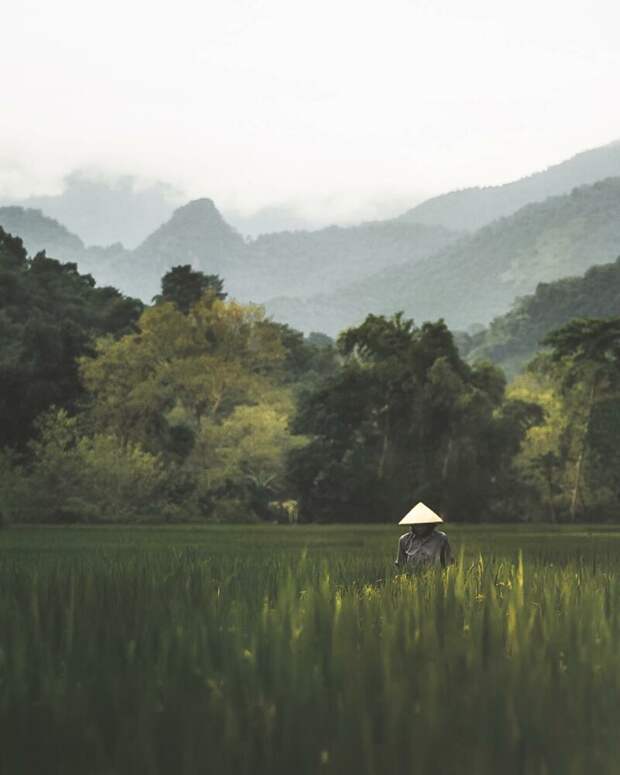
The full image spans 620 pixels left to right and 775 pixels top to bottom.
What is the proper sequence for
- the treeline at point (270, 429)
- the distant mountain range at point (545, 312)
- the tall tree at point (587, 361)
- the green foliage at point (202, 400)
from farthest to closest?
1. the distant mountain range at point (545, 312)
2. the tall tree at point (587, 361)
3. the green foliage at point (202, 400)
4. the treeline at point (270, 429)

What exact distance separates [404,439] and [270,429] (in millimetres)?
5346

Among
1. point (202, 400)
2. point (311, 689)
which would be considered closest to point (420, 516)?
point (311, 689)

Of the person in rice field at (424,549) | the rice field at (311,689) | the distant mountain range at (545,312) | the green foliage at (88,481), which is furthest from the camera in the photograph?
the distant mountain range at (545,312)

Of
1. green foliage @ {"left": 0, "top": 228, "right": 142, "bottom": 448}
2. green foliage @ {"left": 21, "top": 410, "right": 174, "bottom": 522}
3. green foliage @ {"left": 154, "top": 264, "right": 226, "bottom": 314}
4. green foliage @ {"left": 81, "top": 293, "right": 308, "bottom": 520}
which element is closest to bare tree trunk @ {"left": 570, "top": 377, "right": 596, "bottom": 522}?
green foliage @ {"left": 81, "top": 293, "right": 308, "bottom": 520}

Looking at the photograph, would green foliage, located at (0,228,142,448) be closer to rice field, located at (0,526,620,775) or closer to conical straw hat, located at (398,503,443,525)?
conical straw hat, located at (398,503,443,525)

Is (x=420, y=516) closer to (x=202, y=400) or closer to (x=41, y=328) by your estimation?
(x=41, y=328)

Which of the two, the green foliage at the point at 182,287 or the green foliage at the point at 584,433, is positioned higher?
the green foliage at the point at 182,287

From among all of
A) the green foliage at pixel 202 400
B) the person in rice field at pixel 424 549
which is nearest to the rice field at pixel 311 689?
the person in rice field at pixel 424 549

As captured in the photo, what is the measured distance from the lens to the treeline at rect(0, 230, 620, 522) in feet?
145

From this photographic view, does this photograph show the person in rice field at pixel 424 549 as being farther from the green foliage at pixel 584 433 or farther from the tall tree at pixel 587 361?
the tall tree at pixel 587 361

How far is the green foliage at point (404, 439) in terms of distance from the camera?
46812 mm

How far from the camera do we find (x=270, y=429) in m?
50.8

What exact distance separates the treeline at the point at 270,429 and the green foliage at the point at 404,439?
7 centimetres

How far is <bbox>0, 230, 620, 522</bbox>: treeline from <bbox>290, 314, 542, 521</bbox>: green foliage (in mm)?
65
